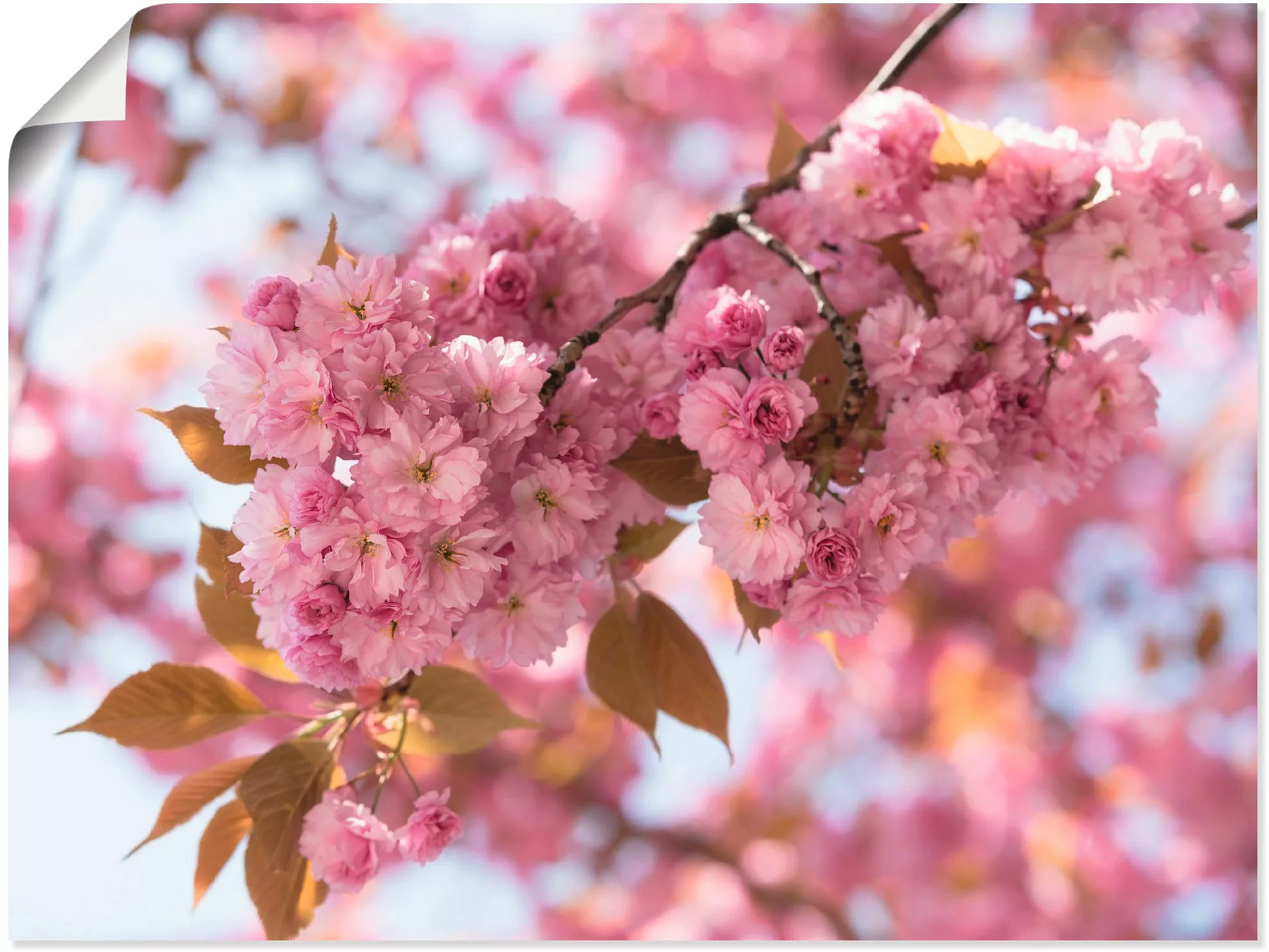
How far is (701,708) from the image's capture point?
Result: 1.79ft

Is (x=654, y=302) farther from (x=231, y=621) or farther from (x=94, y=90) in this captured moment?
(x=94, y=90)

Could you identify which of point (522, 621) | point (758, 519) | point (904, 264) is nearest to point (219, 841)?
point (522, 621)

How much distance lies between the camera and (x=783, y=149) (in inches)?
24.2

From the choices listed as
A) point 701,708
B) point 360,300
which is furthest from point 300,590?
point 701,708

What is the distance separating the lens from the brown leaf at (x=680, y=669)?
54 centimetres

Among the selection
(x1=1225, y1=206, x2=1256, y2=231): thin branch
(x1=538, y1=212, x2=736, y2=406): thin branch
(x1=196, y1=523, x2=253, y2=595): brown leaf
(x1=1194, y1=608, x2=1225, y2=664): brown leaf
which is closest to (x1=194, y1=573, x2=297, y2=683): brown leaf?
(x1=196, y1=523, x2=253, y2=595): brown leaf

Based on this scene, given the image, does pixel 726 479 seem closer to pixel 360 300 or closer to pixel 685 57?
pixel 360 300

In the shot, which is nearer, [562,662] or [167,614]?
[167,614]

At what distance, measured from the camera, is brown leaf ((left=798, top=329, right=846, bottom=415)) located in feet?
1.69

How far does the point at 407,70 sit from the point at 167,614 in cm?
128

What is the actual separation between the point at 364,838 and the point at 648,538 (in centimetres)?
19

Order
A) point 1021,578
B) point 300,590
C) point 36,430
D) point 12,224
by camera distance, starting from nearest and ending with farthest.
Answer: point 300,590, point 12,224, point 36,430, point 1021,578

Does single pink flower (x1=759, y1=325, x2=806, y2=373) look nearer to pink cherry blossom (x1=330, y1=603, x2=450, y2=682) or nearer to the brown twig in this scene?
the brown twig

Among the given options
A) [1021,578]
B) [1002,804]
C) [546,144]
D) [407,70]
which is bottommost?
[1002,804]
